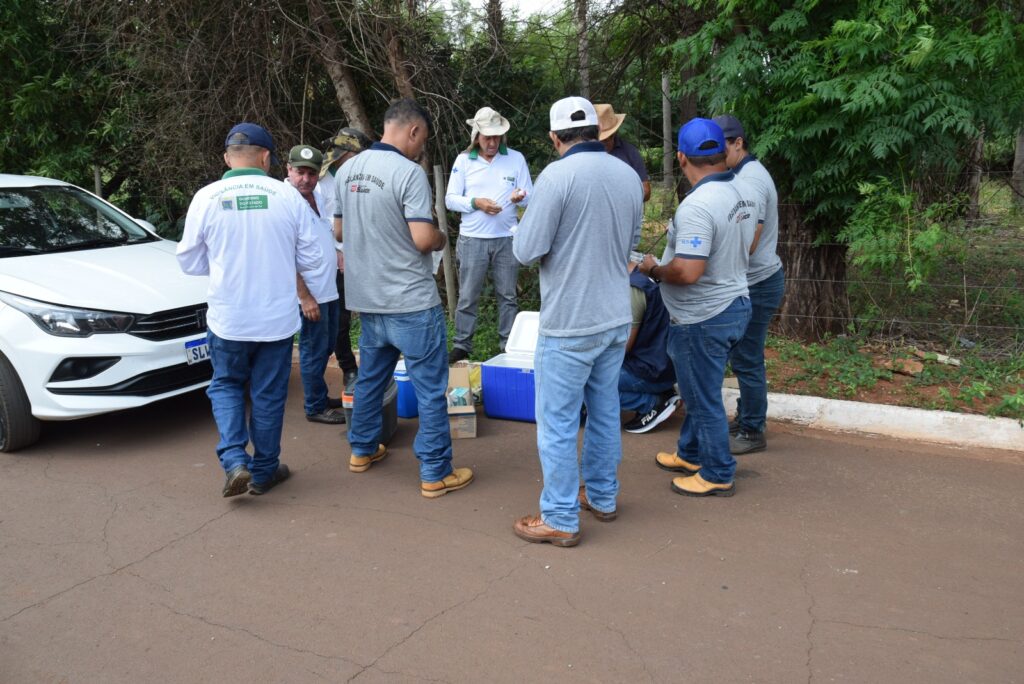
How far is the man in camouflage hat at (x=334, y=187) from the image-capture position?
4973 millimetres

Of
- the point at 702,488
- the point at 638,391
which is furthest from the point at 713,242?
the point at 638,391

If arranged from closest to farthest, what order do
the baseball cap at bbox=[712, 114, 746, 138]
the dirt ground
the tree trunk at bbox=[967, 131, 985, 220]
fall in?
1. the dirt ground
2. the baseball cap at bbox=[712, 114, 746, 138]
3. the tree trunk at bbox=[967, 131, 985, 220]

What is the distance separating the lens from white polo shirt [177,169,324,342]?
4074 millimetres

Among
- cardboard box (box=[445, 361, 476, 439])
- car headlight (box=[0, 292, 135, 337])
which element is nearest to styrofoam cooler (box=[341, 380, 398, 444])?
cardboard box (box=[445, 361, 476, 439])

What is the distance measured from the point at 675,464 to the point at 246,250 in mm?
2586

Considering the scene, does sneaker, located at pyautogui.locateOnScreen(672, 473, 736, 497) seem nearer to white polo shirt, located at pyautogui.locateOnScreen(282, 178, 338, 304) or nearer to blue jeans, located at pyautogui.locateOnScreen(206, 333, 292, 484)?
blue jeans, located at pyautogui.locateOnScreen(206, 333, 292, 484)

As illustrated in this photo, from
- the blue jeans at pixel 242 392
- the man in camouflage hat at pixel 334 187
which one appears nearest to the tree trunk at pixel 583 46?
the man in camouflage hat at pixel 334 187

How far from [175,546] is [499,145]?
3919 mm

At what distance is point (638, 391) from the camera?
209 inches

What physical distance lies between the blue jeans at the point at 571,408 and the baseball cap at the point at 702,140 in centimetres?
94

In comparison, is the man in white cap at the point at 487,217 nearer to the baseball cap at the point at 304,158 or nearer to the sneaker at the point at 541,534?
the baseball cap at the point at 304,158

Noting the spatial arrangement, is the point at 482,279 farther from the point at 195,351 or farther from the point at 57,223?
the point at 57,223

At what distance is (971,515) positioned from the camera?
4.04 m

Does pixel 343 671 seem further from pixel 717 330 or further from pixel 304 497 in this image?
pixel 717 330
